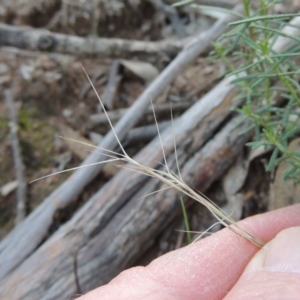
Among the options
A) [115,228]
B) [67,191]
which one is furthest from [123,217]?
[67,191]

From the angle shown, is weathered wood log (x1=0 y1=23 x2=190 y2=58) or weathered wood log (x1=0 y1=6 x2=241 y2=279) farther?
weathered wood log (x1=0 y1=23 x2=190 y2=58)

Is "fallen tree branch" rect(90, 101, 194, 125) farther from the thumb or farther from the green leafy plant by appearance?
the thumb

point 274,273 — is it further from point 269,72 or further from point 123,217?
point 123,217

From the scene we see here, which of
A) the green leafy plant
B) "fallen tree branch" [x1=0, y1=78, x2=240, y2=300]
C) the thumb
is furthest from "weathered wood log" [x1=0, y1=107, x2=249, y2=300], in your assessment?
the thumb

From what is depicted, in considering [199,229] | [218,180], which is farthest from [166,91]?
[199,229]

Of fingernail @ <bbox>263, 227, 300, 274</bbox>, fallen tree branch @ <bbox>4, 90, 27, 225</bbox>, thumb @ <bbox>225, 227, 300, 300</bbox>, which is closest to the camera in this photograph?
thumb @ <bbox>225, 227, 300, 300</bbox>

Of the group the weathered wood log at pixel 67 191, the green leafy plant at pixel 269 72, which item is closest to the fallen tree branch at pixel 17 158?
the weathered wood log at pixel 67 191
